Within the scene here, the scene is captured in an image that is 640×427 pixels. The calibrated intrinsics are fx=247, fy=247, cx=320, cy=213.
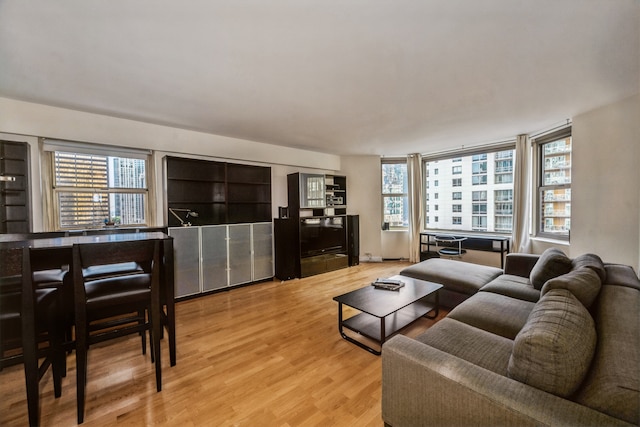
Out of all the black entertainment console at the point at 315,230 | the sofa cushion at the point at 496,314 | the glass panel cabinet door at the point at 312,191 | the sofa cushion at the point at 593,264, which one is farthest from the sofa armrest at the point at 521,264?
the glass panel cabinet door at the point at 312,191

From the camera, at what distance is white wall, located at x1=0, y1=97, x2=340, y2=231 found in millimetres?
2658

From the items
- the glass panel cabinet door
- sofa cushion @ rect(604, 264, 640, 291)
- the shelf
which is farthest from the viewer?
the glass panel cabinet door

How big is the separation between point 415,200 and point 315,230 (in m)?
2.35

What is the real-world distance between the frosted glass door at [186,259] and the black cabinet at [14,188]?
1.43 meters

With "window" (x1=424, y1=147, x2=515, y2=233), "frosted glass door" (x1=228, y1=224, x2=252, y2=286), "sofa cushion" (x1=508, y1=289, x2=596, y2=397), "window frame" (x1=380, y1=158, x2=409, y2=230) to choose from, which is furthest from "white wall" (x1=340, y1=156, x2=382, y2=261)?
"sofa cushion" (x1=508, y1=289, x2=596, y2=397)

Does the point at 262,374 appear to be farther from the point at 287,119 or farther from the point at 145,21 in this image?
the point at 287,119

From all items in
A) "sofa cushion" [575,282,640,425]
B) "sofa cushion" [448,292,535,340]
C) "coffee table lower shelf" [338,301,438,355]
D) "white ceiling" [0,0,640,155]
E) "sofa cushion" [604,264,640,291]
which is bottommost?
"coffee table lower shelf" [338,301,438,355]

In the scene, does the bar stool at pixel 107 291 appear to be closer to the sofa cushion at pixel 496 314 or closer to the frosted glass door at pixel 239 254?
the frosted glass door at pixel 239 254

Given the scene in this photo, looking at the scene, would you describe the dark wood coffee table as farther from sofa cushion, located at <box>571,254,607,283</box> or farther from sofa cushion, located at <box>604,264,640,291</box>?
sofa cushion, located at <box>604,264,640,291</box>

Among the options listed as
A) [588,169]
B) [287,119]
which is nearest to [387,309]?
[287,119]

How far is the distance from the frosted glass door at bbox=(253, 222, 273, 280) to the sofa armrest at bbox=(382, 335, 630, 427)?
3219 millimetres

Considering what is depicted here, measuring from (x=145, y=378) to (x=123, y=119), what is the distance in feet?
9.89

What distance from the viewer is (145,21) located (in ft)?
5.08

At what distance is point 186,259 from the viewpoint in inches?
136
